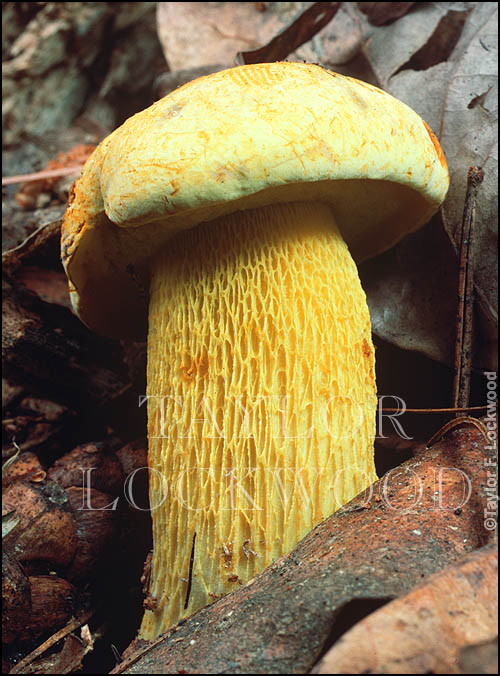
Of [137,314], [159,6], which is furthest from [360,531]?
[159,6]

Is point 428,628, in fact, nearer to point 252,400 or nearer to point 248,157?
point 252,400

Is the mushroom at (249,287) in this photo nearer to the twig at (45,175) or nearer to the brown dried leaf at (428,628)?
the brown dried leaf at (428,628)

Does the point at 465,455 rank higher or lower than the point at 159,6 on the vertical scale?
lower

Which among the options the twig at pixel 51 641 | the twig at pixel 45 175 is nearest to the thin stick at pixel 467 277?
the twig at pixel 51 641

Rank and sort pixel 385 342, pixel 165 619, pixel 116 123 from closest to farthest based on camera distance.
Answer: pixel 165 619
pixel 385 342
pixel 116 123

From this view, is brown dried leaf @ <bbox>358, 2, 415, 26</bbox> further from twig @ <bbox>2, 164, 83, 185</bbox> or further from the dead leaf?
the dead leaf

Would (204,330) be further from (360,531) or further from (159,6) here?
(159,6)

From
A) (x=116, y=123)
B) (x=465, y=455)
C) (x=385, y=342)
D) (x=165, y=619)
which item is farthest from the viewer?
(x=116, y=123)

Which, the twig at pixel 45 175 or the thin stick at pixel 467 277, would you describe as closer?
the thin stick at pixel 467 277

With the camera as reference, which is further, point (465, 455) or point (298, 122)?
point (465, 455)
